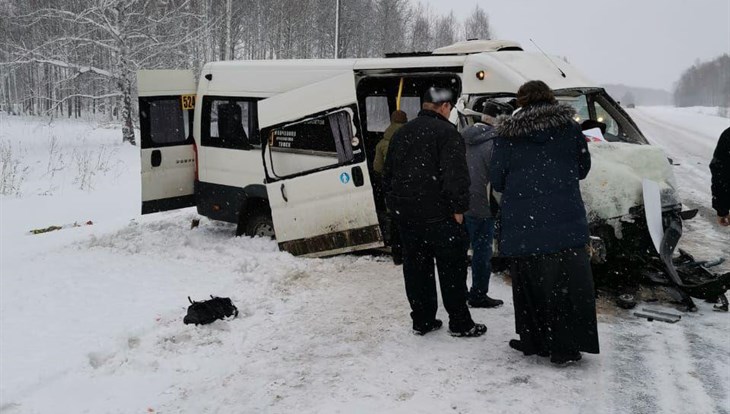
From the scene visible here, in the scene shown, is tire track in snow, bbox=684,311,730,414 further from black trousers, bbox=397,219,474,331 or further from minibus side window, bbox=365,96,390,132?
minibus side window, bbox=365,96,390,132

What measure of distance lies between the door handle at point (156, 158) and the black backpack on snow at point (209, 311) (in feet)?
11.5

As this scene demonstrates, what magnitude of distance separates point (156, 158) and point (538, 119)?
19.5 feet

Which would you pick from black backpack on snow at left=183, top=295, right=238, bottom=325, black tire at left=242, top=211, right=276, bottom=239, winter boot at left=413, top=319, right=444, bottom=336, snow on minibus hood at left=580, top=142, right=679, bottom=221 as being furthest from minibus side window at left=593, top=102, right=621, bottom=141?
black backpack on snow at left=183, top=295, right=238, bottom=325

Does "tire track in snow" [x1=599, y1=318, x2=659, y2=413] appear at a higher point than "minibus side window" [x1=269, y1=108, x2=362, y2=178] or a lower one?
lower

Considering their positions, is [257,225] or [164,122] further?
[164,122]

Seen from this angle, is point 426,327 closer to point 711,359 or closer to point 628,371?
point 628,371

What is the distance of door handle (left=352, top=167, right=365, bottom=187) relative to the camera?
6789 millimetres

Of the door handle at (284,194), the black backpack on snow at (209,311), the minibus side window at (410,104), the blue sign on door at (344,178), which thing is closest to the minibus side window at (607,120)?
the minibus side window at (410,104)

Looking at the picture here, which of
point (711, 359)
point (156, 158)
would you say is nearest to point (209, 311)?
point (156, 158)

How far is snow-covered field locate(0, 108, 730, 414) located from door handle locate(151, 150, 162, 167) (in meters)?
1.29

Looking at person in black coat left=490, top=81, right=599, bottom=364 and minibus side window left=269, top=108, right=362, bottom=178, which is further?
minibus side window left=269, top=108, right=362, bottom=178

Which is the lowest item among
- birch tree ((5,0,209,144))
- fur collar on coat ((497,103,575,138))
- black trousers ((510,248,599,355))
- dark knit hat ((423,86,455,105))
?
black trousers ((510,248,599,355))

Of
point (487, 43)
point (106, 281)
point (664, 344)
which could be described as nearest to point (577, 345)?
point (664, 344)

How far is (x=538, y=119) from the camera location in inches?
156
